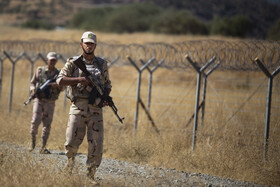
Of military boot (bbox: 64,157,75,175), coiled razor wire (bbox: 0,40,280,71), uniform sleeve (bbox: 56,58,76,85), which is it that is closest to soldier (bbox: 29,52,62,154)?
coiled razor wire (bbox: 0,40,280,71)

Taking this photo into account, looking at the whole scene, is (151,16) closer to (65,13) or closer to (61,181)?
(65,13)

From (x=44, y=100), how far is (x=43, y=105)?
10 centimetres

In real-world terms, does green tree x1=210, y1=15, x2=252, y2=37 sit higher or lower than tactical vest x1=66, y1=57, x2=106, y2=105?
higher

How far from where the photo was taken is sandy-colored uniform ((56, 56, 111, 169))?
5.43 meters

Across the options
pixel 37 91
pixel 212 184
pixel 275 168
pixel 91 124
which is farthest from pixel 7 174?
pixel 275 168

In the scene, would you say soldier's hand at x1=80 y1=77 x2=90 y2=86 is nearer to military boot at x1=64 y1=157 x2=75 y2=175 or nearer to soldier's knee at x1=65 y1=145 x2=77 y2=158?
soldier's knee at x1=65 y1=145 x2=77 y2=158

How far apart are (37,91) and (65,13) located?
316ft

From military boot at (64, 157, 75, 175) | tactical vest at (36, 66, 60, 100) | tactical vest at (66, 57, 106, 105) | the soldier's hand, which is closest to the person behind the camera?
military boot at (64, 157, 75, 175)

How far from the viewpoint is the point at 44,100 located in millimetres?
8047

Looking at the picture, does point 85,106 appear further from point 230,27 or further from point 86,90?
point 230,27

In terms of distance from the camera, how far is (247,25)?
56156 millimetres

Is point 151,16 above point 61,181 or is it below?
above

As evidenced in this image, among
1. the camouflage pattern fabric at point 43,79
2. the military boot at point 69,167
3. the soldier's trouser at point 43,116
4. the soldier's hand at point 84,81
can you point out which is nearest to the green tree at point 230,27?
the camouflage pattern fabric at point 43,79

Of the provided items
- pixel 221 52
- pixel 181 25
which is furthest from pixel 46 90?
pixel 181 25
